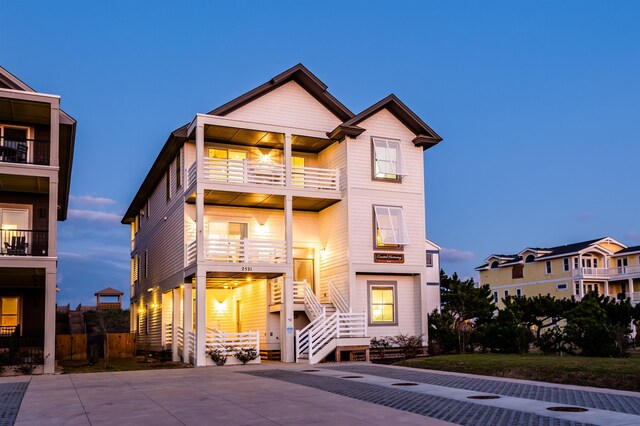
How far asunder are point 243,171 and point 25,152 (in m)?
8.46

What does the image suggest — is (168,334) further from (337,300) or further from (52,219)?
(52,219)

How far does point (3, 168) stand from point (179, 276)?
891cm

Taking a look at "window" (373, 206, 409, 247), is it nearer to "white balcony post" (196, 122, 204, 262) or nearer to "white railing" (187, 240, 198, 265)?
"white balcony post" (196, 122, 204, 262)

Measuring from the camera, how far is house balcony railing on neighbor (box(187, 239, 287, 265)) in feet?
88.4

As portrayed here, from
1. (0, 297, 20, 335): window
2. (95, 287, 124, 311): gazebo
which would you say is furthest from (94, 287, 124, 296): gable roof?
(0, 297, 20, 335): window

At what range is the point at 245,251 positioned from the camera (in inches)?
1069

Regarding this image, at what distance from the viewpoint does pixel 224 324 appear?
32625mm

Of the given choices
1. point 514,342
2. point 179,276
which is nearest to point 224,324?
point 179,276

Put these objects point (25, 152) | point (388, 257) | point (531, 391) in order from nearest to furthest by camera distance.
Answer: point (531, 391)
point (25, 152)
point (388, 257)

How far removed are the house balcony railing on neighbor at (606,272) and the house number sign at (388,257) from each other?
39.8 m

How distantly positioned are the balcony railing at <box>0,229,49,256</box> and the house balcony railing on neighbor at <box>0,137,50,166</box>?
2.73 metres

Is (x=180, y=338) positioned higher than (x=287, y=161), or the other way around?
(x=287, y=161)

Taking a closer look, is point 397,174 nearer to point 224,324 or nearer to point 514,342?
point 514,342

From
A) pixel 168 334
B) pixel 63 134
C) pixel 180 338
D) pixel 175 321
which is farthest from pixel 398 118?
pixel 168 334
